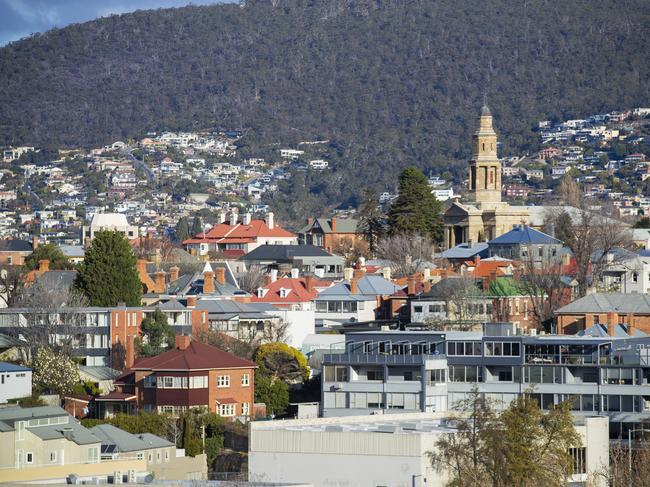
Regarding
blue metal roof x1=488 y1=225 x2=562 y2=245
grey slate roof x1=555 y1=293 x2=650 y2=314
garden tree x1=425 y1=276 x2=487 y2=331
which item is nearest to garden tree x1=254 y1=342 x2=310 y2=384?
garden tree x1=425 y1=276 x2=487 y2=331

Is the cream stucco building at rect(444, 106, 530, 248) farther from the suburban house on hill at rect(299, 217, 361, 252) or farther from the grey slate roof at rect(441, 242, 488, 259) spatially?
the suburban house on hill at rect(299, 217, 361, 252)

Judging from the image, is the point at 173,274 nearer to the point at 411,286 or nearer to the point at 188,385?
the point at 411,286

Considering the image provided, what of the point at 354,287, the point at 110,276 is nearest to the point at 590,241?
the point at 354,287

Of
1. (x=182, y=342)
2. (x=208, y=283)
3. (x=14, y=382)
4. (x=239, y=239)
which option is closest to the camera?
(x=14, y=382)

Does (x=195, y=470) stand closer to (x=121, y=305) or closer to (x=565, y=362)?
(x=565, y=362)

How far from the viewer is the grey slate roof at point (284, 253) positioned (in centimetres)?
16082

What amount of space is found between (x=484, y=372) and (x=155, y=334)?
19.9 metres

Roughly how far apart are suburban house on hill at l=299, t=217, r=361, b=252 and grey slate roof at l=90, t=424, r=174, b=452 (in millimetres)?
108344

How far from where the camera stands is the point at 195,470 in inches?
2972

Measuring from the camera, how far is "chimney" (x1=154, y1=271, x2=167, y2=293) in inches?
4808

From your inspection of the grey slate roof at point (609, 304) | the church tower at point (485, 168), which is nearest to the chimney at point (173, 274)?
the grey slate roof at point (609, 304)

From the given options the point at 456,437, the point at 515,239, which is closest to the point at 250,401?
the point at 456,437

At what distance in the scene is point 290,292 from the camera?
4712 inches

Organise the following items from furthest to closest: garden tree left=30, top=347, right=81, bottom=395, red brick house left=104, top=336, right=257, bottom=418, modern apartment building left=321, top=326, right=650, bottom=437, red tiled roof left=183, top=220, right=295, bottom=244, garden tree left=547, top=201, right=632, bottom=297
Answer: red tiled roof left=183, top=220, right=295, bottom=244, garden tree left=547, top=201, right=632, bottom=297, garden tree left=30, top=347, right=81, bottom=395, red brick house left=104, top=336, right=257, bottom=418, modern apartment building left=321, top=326, right=650, bottom=437
